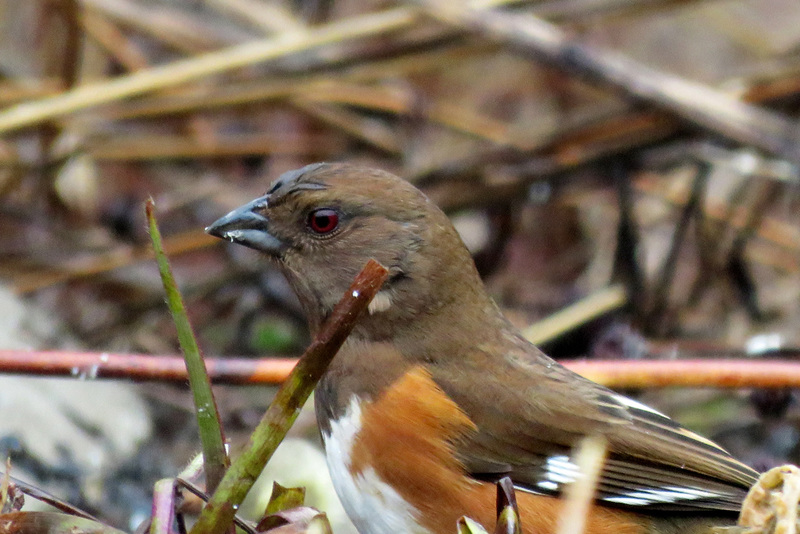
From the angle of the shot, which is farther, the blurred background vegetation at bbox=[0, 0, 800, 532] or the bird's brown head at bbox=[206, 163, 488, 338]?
the blurred background vegetation at bbox=[0, 0, 800, 532]

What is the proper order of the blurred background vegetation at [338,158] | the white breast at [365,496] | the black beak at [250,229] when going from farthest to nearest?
the blurred background vegetation at [338,158], the black beak at [250,229], the white breast at [365,496]

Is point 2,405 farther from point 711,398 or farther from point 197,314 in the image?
point 711,398

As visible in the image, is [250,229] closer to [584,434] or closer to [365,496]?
[365,496]

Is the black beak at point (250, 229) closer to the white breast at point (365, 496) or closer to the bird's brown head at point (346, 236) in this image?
the bird's brown head at point (346, 236)

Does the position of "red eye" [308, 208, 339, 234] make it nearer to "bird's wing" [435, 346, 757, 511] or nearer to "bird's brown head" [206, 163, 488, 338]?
"bird's brown head" [206, 163, 488, 338]

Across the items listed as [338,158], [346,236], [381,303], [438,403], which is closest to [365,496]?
[438,403]

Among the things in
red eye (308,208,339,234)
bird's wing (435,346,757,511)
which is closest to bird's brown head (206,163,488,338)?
red eye (308,208,339,234)

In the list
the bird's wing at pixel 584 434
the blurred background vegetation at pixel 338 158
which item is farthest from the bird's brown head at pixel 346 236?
the blurred background vegetation at pixel 338 158
